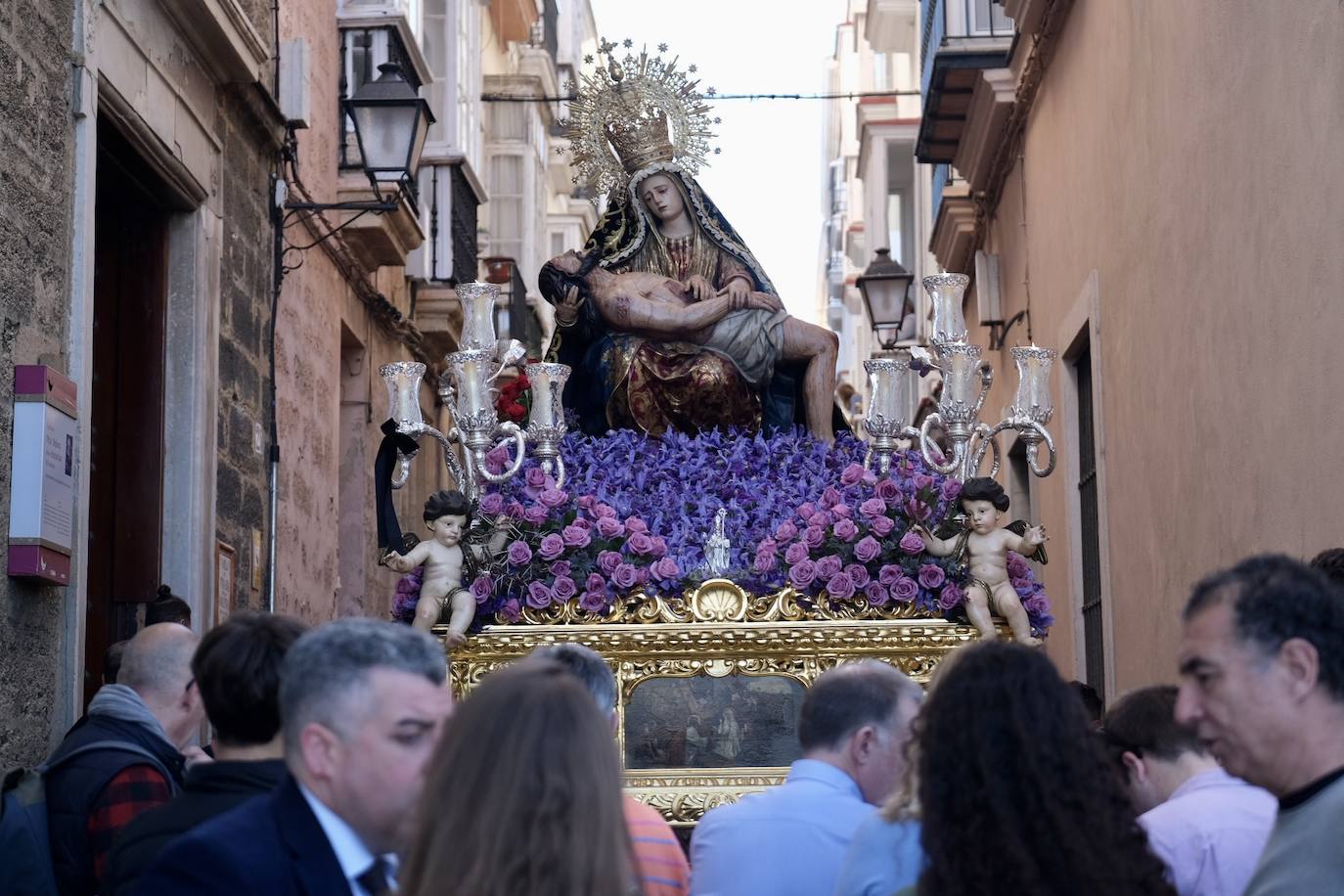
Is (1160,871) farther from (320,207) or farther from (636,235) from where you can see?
(320,207)

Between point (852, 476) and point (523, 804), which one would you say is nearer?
point (523, 804)

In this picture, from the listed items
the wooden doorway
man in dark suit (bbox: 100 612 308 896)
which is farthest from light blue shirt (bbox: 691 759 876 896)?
the wooden doorway

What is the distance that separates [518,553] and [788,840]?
9.13ft

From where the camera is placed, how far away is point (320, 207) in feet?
31.3

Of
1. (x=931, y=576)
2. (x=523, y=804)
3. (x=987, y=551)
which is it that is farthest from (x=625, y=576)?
(x=523, y=804)

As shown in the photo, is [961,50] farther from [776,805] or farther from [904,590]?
[776,805]

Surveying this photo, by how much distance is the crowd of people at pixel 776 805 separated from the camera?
2309mm

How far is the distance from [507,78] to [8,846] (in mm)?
17457

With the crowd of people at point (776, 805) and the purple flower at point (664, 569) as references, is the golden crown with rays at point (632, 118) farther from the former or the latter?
the crowd of people at point (776, 805)

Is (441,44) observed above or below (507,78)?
below

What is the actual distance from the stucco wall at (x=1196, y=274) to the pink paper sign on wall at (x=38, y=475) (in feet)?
12.0

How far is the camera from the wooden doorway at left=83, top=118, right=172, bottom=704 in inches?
315

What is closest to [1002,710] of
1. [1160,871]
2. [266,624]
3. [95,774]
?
[1160,871]

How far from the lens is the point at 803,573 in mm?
6348
